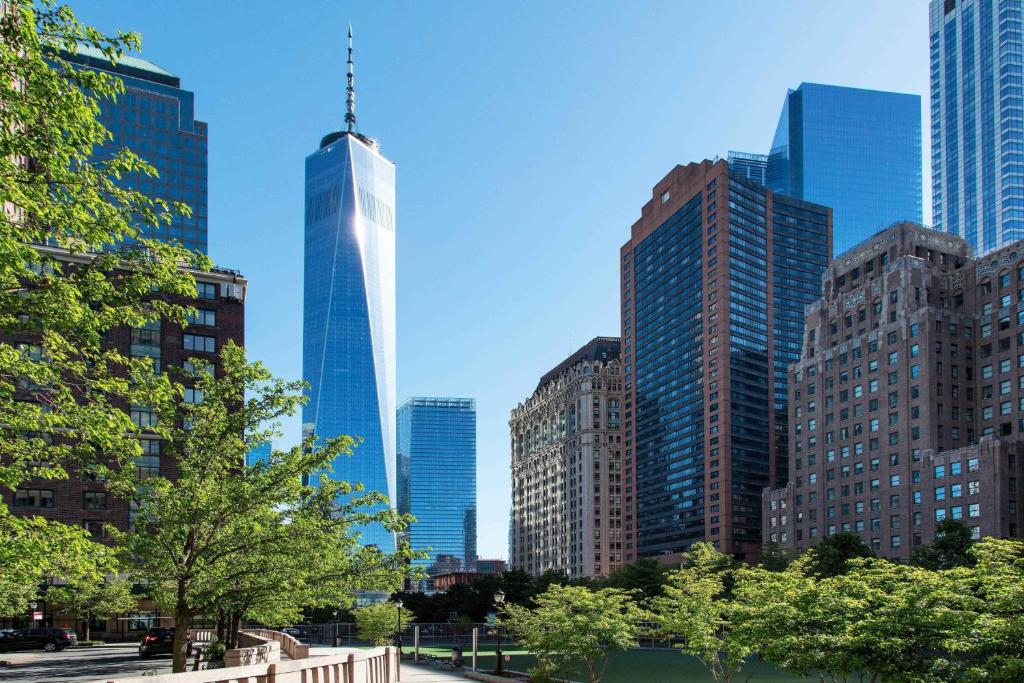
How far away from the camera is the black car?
68062 millimetres

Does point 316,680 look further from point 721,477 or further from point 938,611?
point 721,477

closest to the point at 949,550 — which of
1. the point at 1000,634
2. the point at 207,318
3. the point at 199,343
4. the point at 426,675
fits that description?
the point at 426,675

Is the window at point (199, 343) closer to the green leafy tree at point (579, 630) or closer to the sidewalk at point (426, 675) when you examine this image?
the sidewalk at point (426, 675)

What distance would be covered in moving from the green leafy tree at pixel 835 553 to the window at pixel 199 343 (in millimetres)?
61077

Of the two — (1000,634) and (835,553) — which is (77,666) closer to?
(1000,634)

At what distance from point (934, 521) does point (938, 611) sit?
101 metres

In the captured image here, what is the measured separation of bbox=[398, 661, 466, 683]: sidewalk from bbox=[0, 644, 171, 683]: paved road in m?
12.3

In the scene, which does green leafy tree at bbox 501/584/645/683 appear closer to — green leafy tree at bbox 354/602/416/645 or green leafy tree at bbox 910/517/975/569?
green leafy tree at bbox 354/602/416/645

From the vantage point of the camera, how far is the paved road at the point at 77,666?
42306mm

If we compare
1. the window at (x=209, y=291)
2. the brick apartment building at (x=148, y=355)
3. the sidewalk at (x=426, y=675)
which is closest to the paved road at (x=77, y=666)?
the sidewalk at (x=426, y=675)

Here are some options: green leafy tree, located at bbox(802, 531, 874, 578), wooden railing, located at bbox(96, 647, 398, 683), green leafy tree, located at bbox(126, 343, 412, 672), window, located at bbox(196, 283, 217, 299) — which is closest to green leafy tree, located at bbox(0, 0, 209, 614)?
wooden railing, located at bbox(96, 647, 398, 683)

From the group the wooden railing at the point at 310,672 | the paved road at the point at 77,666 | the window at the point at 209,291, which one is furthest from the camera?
the window at the point at 209,291

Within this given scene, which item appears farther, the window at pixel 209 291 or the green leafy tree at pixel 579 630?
the window at pixel 209 291

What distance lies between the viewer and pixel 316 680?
1251cm
